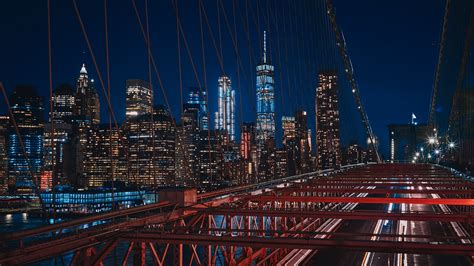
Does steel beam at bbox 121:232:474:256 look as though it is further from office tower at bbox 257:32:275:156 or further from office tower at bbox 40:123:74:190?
office tower at bbox 257:32:275:156

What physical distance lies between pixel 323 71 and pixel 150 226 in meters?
66.6

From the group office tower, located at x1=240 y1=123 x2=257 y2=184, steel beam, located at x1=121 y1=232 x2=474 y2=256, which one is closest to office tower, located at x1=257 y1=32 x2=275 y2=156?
office tower, located at x1=240 y1=123 x2=257 y2=184

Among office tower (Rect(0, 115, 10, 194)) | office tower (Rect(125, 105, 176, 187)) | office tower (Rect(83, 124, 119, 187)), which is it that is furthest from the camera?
office tower (Rect(83, 124, 119, 187))

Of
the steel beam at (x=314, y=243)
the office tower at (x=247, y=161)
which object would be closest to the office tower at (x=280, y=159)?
the office tower at (x=247, y=161)

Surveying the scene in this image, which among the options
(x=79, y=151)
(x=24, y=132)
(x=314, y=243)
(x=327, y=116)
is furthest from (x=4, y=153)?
(x=327, y=116)

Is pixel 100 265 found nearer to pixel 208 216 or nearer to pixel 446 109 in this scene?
pixel 208 216

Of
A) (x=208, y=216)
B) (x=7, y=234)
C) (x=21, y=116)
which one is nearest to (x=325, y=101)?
(x=21, y=116)

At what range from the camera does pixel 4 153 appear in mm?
20453

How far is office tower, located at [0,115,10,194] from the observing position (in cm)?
2028

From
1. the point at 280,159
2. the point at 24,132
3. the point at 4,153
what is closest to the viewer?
the point at 4,153

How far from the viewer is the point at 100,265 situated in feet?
23.2

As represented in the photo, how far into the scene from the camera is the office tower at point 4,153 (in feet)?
66.5

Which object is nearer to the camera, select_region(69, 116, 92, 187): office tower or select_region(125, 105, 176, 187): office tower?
select_region(125, 105, 176, 187): office tower

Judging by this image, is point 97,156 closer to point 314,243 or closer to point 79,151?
point 79,151
